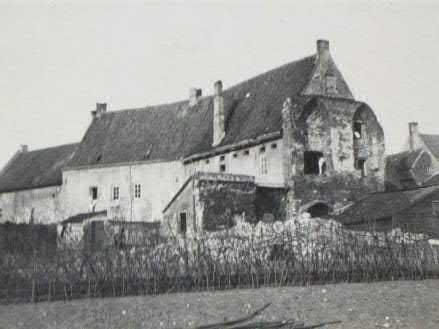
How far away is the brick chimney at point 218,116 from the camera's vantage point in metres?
41.0

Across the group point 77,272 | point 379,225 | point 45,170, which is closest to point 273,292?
point 77,272

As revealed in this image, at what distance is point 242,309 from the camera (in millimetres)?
15695

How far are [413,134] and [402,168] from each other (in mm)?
6958

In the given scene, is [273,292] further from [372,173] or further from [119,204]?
[119,204]

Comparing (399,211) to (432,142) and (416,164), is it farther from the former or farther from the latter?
(432,142)

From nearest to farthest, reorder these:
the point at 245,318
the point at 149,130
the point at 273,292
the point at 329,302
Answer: the point at 245,318, the point at 329,302, the point at 273,292, the point at 149,130

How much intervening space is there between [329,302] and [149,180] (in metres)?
30.1

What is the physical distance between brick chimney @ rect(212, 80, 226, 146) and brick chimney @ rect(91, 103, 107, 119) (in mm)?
15084

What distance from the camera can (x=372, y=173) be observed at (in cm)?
3797

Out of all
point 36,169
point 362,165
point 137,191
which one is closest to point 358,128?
point 362,165

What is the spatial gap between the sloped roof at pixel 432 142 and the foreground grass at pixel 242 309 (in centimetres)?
4150

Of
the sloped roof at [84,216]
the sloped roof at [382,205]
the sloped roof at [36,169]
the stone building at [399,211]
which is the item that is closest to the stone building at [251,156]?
the sloped roof at [84,216]

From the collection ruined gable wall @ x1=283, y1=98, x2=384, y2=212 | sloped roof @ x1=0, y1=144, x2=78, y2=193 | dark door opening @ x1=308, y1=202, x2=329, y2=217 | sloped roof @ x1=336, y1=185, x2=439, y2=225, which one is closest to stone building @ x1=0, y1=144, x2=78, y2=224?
sloped roof @ x1=0, y1=144, x2=78, y2=193

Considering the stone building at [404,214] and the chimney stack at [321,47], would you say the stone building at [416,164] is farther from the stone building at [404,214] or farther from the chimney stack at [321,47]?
the stone building at [404,214]
